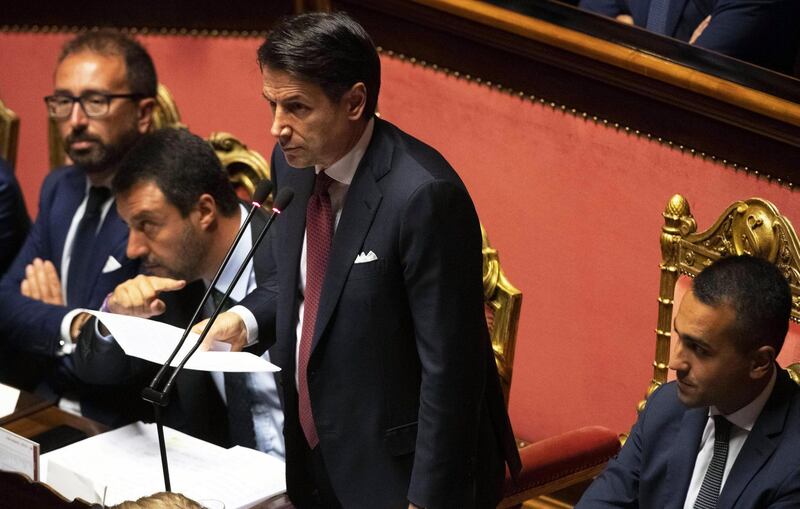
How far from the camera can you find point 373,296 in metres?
1.43

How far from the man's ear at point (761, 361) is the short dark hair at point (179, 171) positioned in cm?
99

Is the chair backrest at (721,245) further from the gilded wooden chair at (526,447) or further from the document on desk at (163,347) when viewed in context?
the document on desk at (163,347)

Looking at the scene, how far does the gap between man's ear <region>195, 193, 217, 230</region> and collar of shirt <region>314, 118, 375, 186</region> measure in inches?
26.7

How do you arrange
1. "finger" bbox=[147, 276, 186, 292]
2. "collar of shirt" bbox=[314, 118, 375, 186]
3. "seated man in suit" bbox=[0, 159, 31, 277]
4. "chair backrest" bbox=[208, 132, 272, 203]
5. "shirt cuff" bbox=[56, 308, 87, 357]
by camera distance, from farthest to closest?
"seated man in suit" bbox=[0, 159, 31, 277]
"chair backrest" bbox=[208, 132, 272, 203]
"shirt cuff" bbox=[56, 308, 87, 357]
"finger" bbox=[147, 276, 186, 292]
"collar of shirt" bbox=[314, 118, 375, 186]

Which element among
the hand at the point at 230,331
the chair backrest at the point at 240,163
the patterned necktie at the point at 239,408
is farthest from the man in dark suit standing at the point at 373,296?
the chair backrest at the point at 240,163

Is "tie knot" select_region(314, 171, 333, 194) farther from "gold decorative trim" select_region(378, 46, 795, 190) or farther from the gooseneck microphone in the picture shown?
"gold decorative trim" select_region(378, 46, 795, 190)

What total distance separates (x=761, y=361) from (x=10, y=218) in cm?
171

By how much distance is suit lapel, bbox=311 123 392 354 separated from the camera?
4.72 ft

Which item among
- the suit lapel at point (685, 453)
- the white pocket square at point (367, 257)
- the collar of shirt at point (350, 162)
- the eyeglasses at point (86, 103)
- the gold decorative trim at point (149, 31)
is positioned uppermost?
the gold decorative trim at point (149, 31)

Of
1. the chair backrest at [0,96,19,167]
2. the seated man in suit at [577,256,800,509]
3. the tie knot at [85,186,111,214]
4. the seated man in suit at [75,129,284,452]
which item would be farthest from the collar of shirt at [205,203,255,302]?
the chair backrest at [0,96,19,167]

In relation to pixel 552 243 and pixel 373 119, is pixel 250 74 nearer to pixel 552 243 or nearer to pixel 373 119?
pixel 552 243

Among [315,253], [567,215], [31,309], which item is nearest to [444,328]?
[315,253]

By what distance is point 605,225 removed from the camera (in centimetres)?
225

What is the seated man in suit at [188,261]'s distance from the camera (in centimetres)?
200
